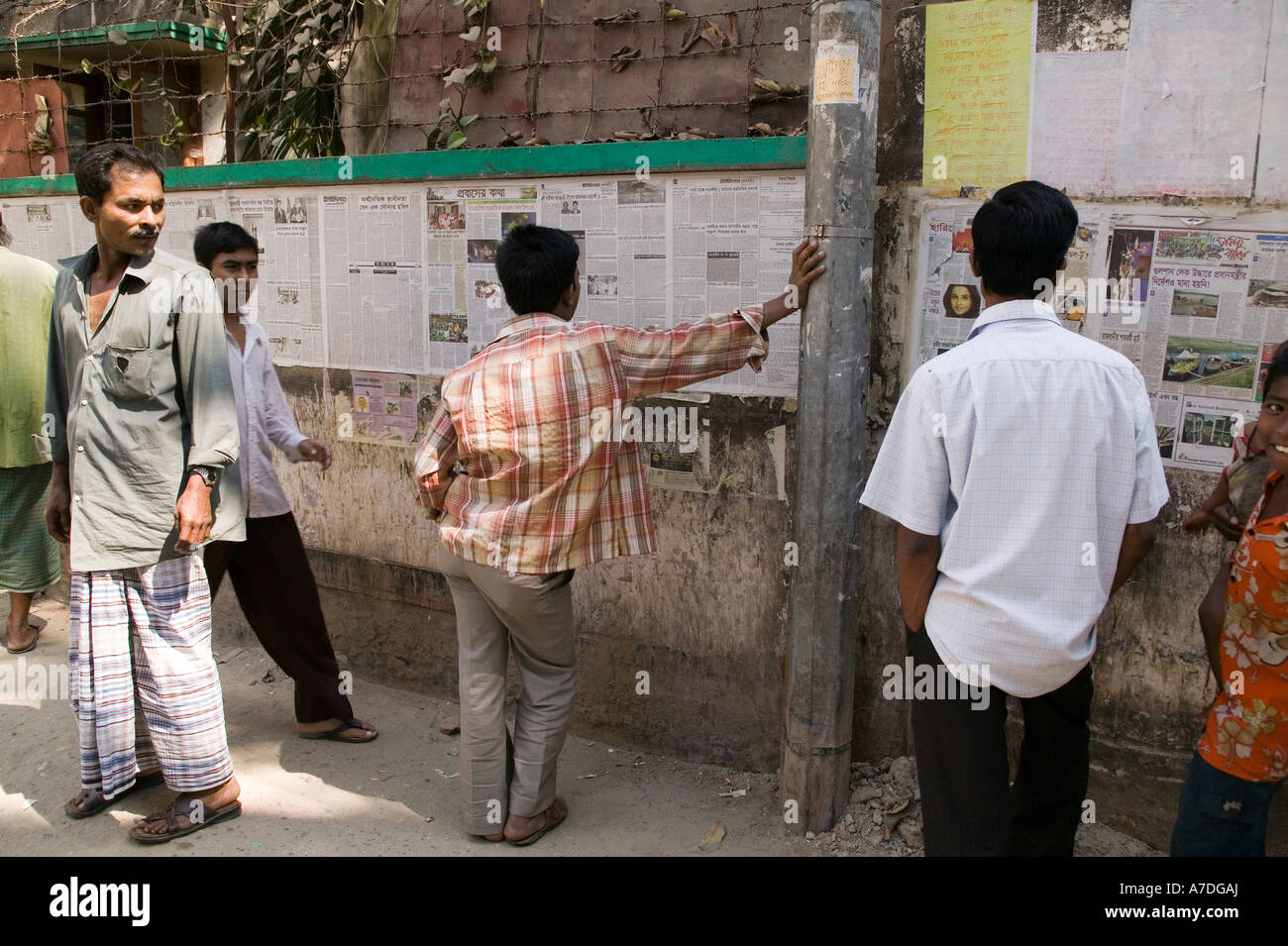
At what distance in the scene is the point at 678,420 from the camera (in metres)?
3.62

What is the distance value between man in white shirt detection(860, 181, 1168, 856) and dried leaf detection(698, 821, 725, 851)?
1133mm

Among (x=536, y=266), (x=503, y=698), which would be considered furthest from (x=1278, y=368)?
(x=503, y=698)

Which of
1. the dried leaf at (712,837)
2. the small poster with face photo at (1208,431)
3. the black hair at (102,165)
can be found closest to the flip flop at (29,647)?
the black hair at (102,165)

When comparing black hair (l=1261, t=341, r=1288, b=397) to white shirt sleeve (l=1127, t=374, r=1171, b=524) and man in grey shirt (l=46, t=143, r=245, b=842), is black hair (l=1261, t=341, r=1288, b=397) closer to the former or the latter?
white shirt sleeve (l=1127, t=374, r=1171, b=524)

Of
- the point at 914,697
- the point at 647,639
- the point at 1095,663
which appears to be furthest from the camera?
the point at 647,639

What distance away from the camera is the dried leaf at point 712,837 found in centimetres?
322

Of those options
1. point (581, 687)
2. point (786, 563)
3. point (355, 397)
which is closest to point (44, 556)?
point (355, 397)

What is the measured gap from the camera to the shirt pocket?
311 cm

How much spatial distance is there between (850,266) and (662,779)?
1.95m

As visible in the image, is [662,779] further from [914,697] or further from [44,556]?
[44,556]

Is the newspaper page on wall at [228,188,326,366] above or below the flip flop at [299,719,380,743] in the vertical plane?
above

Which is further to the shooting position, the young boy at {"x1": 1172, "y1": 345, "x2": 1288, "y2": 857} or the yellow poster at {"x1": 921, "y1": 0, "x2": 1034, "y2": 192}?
the yellow poster at {"x1": 921, "y1": 0, "x2": 1034, "y2": 192}

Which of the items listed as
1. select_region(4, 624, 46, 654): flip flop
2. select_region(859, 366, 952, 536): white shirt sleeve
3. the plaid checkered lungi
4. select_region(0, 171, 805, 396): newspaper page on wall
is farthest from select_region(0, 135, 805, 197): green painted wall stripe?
select_region(4, 624, 46, 654): flip flop

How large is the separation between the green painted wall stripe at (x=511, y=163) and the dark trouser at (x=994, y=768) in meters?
1.71
